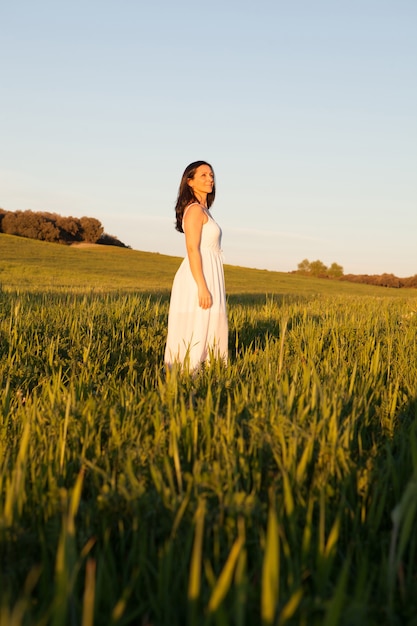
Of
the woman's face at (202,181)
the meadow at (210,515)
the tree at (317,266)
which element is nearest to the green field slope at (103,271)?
the woman's face at (202,181)

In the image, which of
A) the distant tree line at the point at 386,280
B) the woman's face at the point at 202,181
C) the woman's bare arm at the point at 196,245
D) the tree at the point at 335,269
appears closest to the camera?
the woman's bare arm at the point at 196,245

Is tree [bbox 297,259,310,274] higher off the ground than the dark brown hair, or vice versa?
tree [bbox 297,259,310,274]

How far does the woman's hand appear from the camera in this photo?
217 inches

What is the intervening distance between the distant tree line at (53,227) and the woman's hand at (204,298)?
162ft

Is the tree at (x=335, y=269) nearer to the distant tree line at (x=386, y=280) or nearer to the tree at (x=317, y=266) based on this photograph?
the tree at (x=317, y=266)

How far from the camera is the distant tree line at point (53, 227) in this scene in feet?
172

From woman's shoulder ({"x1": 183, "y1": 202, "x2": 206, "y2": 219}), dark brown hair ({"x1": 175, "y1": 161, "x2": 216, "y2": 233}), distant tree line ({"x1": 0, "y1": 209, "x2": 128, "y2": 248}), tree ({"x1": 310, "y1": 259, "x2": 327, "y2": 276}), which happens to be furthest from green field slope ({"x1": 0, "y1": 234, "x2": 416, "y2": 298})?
tree ({"x1": 310, "y1": 259, "x2": 327, "y2": 276})

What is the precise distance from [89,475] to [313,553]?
0.98 meters

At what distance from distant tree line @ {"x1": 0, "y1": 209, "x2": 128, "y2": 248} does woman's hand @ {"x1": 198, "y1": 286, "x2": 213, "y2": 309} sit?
49272mm

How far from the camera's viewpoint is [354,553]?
1.79m

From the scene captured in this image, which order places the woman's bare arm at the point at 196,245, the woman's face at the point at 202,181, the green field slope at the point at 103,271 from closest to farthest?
the woman's bare arm at the point at 196,245 → the woman's face at the point at 202,181 → the green field slope at the point at 103,271

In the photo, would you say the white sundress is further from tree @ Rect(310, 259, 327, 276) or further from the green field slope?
tree @ Rect(310, 259, 327, 276)

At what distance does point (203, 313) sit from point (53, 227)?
50.1 m

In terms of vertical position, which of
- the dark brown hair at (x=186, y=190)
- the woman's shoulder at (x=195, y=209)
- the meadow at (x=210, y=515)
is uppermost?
the dark brown hair at (x=186, y=190)
